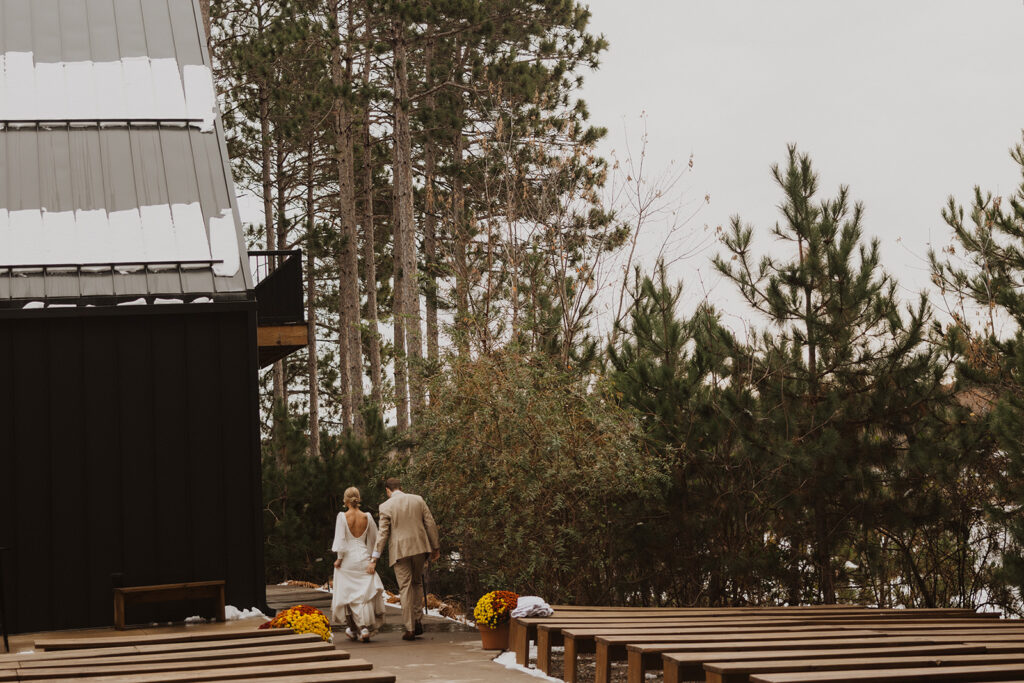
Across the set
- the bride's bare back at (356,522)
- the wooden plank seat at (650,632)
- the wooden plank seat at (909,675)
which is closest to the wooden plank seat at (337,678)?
the wooden plank seat at (909,675)

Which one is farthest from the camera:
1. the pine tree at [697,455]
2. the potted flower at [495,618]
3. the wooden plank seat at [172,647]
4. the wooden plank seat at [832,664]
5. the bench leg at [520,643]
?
the pine tree at [697,455]

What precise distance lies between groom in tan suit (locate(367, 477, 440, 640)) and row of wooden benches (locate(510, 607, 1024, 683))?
2236 millimetres

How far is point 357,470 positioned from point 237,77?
497 inches

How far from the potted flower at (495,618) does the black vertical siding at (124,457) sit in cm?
267

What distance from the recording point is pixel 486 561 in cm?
→ 1396

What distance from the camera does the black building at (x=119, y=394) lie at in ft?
37.5

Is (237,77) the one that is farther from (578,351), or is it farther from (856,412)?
(856,412)

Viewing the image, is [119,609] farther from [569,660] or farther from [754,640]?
[754,640]

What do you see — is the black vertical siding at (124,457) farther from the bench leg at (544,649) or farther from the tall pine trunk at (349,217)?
the tall pine trunk at (349,217)

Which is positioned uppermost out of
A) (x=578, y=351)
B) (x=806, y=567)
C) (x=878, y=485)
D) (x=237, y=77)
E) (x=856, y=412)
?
(x=237, y=77)

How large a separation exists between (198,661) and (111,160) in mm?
8874

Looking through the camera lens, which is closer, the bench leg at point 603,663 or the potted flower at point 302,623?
the bench leg at point 603,663

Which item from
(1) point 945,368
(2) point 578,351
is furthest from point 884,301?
(2) point 578,351

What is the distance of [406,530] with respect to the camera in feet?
39.5
